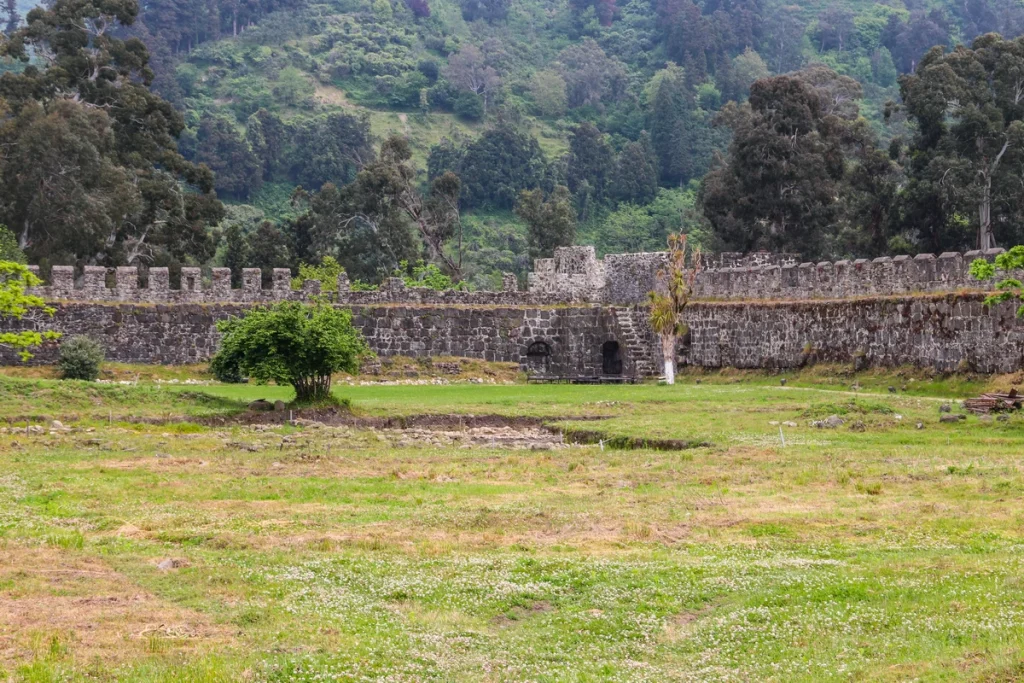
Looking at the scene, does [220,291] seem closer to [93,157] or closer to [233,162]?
[93,157]

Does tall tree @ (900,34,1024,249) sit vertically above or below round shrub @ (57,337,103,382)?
above

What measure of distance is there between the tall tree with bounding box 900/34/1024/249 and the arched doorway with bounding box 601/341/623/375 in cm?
1467

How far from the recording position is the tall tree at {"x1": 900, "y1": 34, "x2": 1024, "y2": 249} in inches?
2370

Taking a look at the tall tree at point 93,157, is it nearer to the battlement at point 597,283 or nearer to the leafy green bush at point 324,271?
the battlement at point 597,283

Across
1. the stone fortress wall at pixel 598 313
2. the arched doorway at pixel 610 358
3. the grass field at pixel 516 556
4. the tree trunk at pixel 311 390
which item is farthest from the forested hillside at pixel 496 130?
the grass field at pixel 516 556

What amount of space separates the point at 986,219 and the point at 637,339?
51.3ft

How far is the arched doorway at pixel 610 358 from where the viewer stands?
54.5 m

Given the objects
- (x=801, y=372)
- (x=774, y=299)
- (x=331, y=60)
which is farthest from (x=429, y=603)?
(x=331, y=60)

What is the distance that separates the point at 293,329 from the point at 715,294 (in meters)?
19.7

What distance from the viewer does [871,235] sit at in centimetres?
6619

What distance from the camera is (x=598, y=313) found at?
180ft

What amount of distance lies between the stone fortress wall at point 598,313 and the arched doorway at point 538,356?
46 mm

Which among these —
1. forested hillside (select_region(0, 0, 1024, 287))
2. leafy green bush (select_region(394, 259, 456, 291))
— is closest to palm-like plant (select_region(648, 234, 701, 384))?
forested hillside (select_region(0, 0, 1024, 287))

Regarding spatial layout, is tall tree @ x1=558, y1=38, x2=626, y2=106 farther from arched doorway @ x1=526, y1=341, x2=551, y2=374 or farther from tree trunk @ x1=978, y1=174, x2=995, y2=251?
arched doorway @ x1=526, y1=341, x2=551, y2=374
